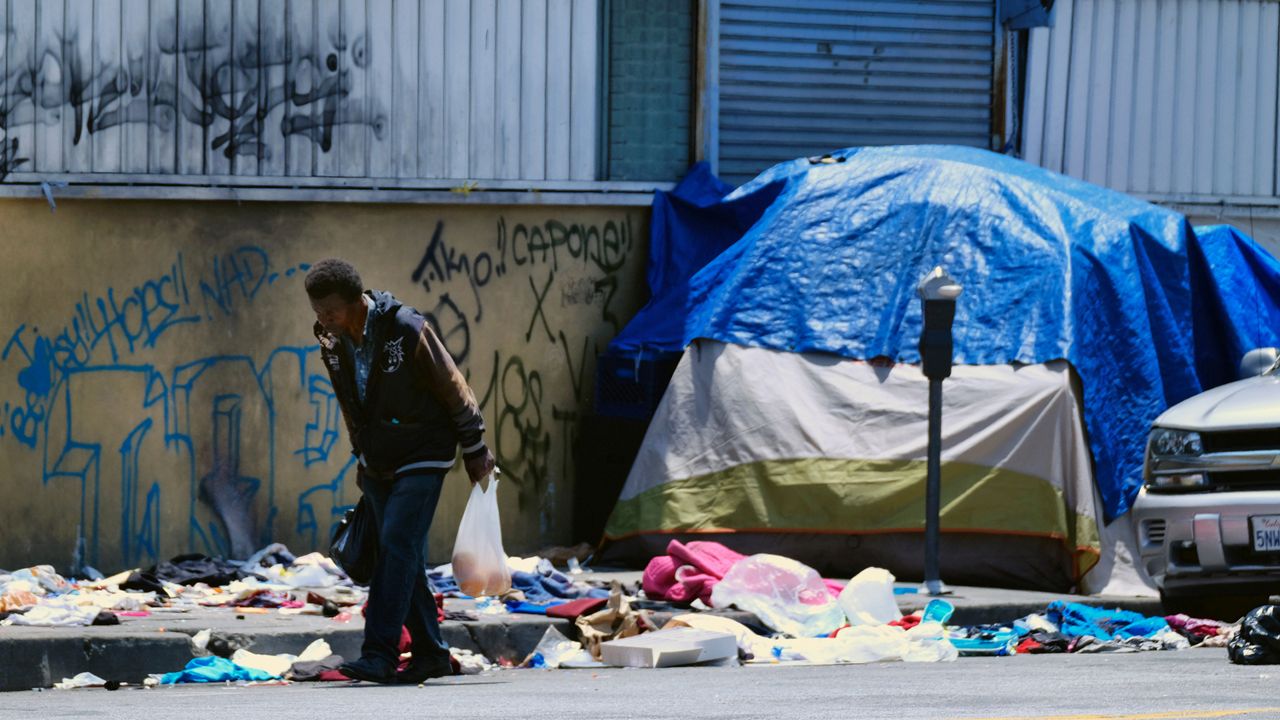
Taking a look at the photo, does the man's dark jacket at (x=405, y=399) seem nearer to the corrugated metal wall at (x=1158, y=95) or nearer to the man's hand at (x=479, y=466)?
the man's hand at (x=479, y=466)

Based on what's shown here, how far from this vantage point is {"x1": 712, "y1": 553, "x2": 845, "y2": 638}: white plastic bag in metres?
10.6

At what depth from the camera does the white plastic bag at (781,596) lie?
1060 cm

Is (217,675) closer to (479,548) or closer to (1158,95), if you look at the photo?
(479,548)

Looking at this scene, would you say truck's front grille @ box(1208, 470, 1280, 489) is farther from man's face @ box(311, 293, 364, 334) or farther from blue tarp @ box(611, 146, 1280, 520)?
man's face @ box(311, 293, 364, 334)

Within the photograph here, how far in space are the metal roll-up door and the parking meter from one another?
3.09 meters

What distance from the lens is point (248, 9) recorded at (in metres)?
12.9

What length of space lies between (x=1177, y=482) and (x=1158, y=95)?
605cm

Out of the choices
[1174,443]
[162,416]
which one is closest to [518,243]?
[162,416]

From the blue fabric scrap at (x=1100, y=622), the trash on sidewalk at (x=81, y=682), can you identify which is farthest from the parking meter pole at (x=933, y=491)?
the trash on sidewalk at (x=81, y=682)

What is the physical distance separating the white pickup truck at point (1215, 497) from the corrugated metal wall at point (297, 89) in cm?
495

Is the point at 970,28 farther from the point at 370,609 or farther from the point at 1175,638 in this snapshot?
the point at 370,609

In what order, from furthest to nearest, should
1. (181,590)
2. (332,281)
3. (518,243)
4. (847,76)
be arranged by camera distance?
(847,76) → (518,243) → (181,590) → (332,281)

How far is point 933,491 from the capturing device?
1183cm

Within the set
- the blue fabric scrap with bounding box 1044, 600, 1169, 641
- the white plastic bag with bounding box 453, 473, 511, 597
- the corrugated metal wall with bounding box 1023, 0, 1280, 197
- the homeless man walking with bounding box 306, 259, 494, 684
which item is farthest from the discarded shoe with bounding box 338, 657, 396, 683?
the corrugated metal wall with bounding box 1023, 0, 1280, 197
